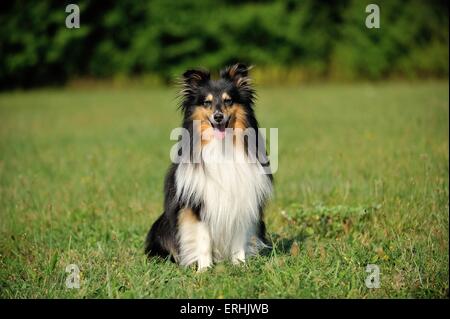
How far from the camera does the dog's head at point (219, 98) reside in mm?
4457

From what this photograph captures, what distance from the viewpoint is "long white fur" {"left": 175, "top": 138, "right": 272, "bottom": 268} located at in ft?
14.3

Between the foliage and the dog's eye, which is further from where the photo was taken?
the foliage

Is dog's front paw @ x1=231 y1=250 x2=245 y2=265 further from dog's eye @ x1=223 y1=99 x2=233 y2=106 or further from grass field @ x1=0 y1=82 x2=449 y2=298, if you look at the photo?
dog's eye @ x1=223 y1=99 x2=233 y2=106

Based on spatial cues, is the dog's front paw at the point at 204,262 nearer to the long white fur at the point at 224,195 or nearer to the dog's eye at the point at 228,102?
the long white fur at the point at 224,195

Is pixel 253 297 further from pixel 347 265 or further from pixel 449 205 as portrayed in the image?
pixel 449 205

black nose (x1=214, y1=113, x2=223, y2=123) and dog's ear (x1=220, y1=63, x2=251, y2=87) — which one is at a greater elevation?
dog's ear (x1=220, y1=63, x2=251, y2=87)

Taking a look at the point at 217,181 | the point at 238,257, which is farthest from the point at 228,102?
the point at 238,257

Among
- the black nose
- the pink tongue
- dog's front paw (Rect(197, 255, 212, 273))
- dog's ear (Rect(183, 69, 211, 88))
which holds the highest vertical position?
dog's ear (Rect(183, 69, 211, 88))

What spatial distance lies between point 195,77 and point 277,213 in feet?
6.67

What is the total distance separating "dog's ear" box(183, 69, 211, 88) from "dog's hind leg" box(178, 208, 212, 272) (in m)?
1.04

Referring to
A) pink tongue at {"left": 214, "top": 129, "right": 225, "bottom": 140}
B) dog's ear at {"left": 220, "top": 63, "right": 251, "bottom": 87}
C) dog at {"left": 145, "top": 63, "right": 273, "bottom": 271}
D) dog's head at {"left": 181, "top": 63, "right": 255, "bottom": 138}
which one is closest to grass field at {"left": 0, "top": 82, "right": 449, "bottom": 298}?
dog at {"left": 145, "top": 63, "right": 273, "bottom": 271}

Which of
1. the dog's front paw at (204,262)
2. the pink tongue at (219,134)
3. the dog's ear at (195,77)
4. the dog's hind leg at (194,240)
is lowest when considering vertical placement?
the dog's front paw at (204,262)

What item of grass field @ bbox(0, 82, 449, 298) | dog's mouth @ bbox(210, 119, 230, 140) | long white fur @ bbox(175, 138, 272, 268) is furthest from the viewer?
dog's mouth @ bbox(210, 119, 230, 140)

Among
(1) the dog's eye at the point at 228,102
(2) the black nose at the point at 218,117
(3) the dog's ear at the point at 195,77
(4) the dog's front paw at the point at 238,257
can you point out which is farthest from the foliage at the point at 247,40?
(4) the dog's front paw at the point at 238,257
